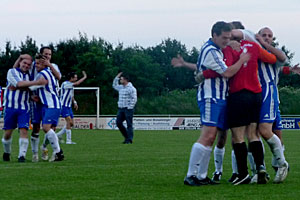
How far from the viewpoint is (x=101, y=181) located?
931 centimetres

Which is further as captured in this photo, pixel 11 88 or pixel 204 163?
pixel 11 88

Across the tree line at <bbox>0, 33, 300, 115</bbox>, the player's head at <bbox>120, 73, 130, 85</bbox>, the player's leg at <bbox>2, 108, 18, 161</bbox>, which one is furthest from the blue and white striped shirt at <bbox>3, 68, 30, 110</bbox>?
the tree line at <bbox>0, 33, 300, 115</bbox>

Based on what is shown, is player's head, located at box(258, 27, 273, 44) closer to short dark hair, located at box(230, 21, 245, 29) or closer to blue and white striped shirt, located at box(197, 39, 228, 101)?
short dark hair, located at box(230, 21, 245, 29)

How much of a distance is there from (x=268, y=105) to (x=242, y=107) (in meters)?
0.64

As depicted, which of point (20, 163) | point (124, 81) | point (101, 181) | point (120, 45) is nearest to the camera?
point (101, 181)

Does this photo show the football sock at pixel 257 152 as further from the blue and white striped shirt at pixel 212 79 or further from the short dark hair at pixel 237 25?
the short dark hair at pixel 237 25

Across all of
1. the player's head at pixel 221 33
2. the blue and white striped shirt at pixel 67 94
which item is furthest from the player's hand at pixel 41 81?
the blue and white striped shirt at pixel 67 94

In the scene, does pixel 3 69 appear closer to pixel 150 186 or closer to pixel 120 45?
pixel 120 45

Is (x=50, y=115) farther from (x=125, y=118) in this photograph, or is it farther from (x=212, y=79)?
(x=125, y=118)

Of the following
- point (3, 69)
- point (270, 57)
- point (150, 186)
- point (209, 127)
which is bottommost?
point (150, 186)

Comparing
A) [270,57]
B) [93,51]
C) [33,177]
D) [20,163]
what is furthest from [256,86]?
[93,51]

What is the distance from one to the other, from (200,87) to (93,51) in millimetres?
56184

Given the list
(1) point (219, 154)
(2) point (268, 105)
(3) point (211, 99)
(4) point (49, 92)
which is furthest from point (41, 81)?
(2) point (268, 105)

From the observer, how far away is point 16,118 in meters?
13.6
